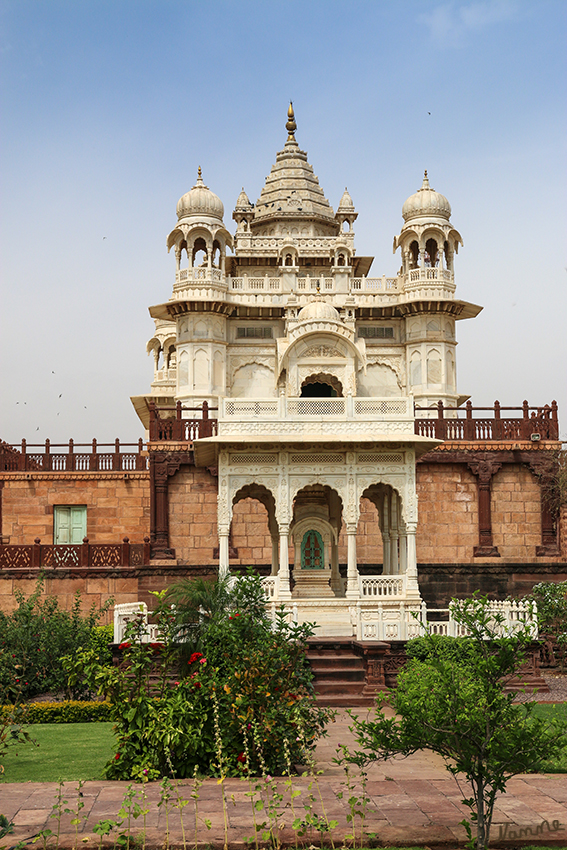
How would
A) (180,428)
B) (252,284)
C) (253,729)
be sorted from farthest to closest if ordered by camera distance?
(252,284) → (180,428) → (253,729)

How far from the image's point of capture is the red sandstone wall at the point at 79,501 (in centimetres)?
2769

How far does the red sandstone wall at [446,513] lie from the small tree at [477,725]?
17414mm

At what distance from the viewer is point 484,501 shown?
25312mm

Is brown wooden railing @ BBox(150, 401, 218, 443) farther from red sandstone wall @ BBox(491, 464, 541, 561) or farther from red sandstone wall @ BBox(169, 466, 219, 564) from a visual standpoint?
red sandstone wall @ BBox(491, 464, 541, 561)

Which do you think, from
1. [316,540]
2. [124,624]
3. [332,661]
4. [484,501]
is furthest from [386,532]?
[124,624]

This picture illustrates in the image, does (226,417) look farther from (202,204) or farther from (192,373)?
(202,204)

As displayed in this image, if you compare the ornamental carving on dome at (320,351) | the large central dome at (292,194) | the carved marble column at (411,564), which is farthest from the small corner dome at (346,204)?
the carved marble column at (411,564)

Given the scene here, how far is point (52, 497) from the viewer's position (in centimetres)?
2778

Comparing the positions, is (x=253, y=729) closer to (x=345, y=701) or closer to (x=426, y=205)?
(x=345, y=701)

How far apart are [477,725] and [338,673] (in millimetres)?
9313

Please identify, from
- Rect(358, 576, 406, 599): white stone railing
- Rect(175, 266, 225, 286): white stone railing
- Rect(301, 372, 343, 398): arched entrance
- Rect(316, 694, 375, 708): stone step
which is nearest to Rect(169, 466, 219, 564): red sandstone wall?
Rect(301, 372, 343, 398): arched entrance

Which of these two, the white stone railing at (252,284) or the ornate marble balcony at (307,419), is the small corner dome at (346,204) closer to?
the white stone railing at (252,284)

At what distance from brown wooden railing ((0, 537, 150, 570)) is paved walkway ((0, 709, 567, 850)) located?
14144 millimetres

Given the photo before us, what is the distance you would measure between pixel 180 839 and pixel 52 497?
20.8 m
